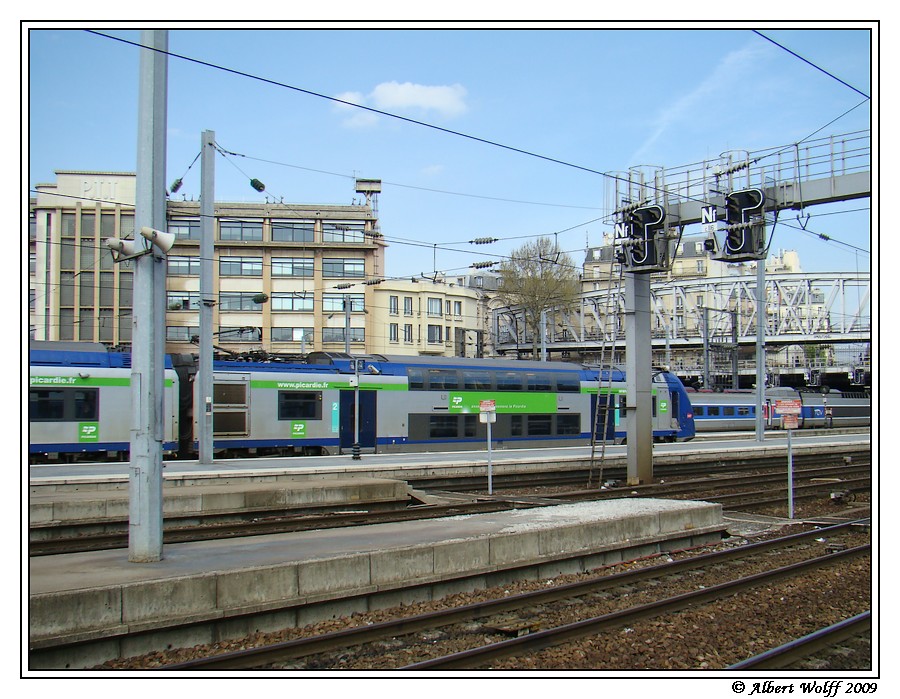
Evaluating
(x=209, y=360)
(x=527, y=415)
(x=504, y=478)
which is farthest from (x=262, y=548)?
(x=527, y=415)

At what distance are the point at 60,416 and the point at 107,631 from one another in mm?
18216

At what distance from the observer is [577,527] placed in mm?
12594

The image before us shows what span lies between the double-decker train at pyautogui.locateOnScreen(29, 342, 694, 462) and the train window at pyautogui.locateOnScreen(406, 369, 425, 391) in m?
0.04

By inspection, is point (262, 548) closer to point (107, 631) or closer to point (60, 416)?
point (107, 631)

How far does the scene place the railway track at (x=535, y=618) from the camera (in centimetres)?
782

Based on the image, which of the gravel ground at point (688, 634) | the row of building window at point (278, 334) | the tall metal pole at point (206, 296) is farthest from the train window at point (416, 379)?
the row of building window at point (278, 334)

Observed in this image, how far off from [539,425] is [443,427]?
4.67 metres

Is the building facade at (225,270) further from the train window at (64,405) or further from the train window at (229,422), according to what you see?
the train window at (64,405)

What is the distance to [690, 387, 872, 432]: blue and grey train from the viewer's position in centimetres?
5106

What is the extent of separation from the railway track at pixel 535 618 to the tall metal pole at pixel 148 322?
8.73ft

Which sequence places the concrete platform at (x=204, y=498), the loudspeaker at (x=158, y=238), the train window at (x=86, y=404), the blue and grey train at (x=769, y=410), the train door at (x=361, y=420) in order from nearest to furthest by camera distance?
the loudspeaker at (x=158, y=238) < the concrete platform at (x=204, y=498) < the train window at (x=86, y=404) < the train door at (x=361, y=420) < the blue and grey train at (x=769, y=410)

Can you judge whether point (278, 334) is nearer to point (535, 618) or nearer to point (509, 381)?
point (509, 381)

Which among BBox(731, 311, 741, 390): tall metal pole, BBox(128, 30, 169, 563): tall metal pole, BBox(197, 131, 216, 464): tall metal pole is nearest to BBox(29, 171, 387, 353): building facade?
BBox(731, 311, 741, 390): tall metal pole
